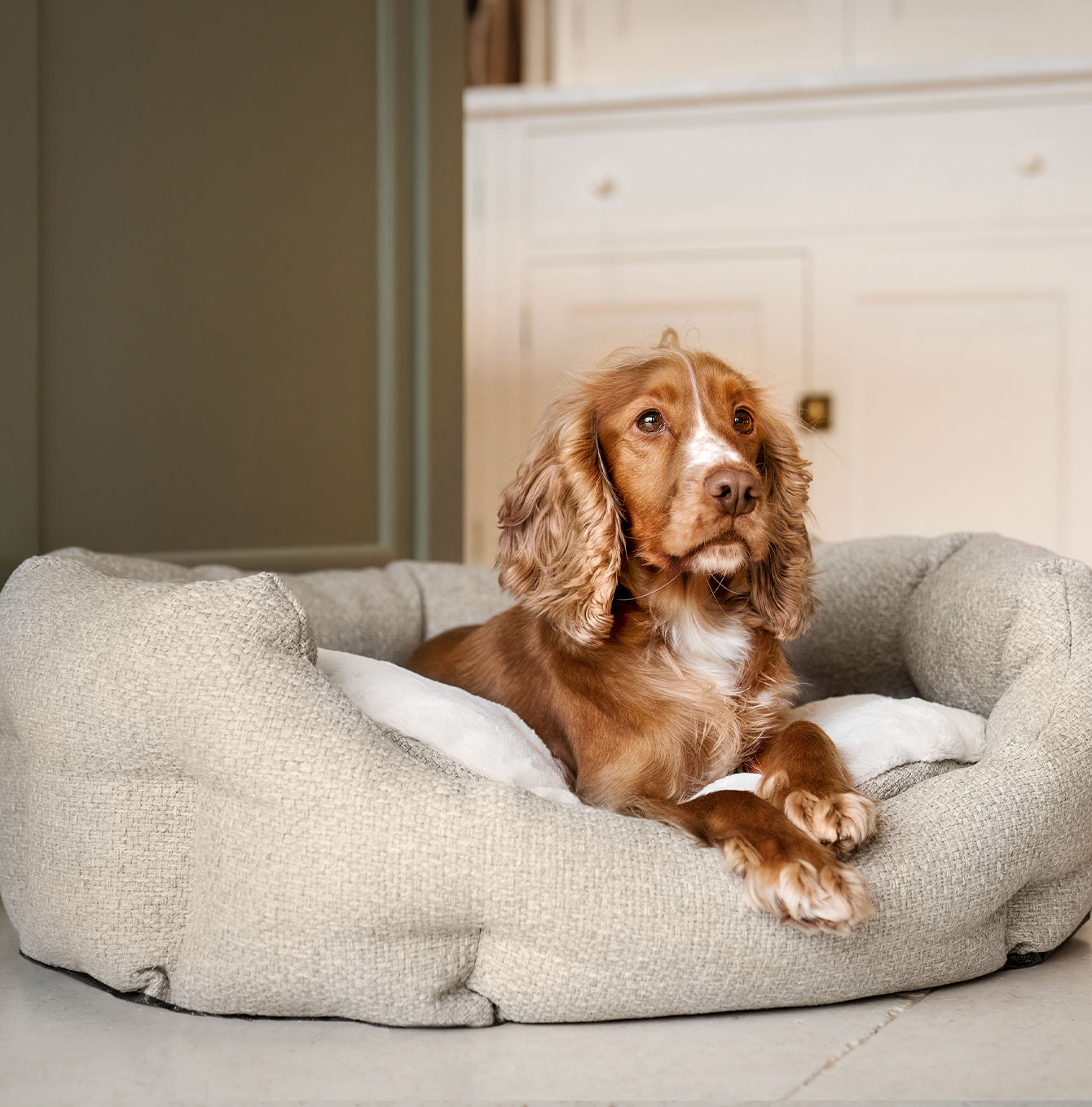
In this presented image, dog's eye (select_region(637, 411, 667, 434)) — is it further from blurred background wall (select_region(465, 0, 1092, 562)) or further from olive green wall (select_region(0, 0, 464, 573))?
blurred background wall (select_region(465, 0, 1092, 562))

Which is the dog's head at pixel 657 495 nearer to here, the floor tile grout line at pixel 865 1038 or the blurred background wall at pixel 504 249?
the floor tile grout line at pixel 865 1038

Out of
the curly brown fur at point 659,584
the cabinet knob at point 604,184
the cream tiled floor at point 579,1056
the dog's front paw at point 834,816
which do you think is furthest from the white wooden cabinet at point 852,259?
the cream tiled floor at point 579,1056

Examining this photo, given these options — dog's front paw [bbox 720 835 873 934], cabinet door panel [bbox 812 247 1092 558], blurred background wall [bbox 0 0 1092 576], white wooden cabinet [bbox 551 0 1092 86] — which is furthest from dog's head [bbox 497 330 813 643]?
white wooden cabinet [bbox 551 0 1092 86]

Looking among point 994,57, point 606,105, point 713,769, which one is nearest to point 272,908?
point 713,769

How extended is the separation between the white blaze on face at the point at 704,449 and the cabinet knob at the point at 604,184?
239 centimetres

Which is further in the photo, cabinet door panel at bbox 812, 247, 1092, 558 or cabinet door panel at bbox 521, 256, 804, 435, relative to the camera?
cabinet door panel at bbox 521, 256, 804, 435

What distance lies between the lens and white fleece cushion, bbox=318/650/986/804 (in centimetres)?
A: 153

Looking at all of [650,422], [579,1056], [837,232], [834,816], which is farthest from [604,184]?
[579,1056]

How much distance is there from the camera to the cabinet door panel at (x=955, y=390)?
3711 mm

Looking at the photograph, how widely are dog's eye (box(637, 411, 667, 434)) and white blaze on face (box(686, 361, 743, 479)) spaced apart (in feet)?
0.16

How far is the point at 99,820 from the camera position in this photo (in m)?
1.44

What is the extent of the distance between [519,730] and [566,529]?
287 mm

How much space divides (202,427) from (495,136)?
1.87 meters

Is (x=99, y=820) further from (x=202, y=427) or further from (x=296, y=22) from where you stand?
(x=296, y=22)
